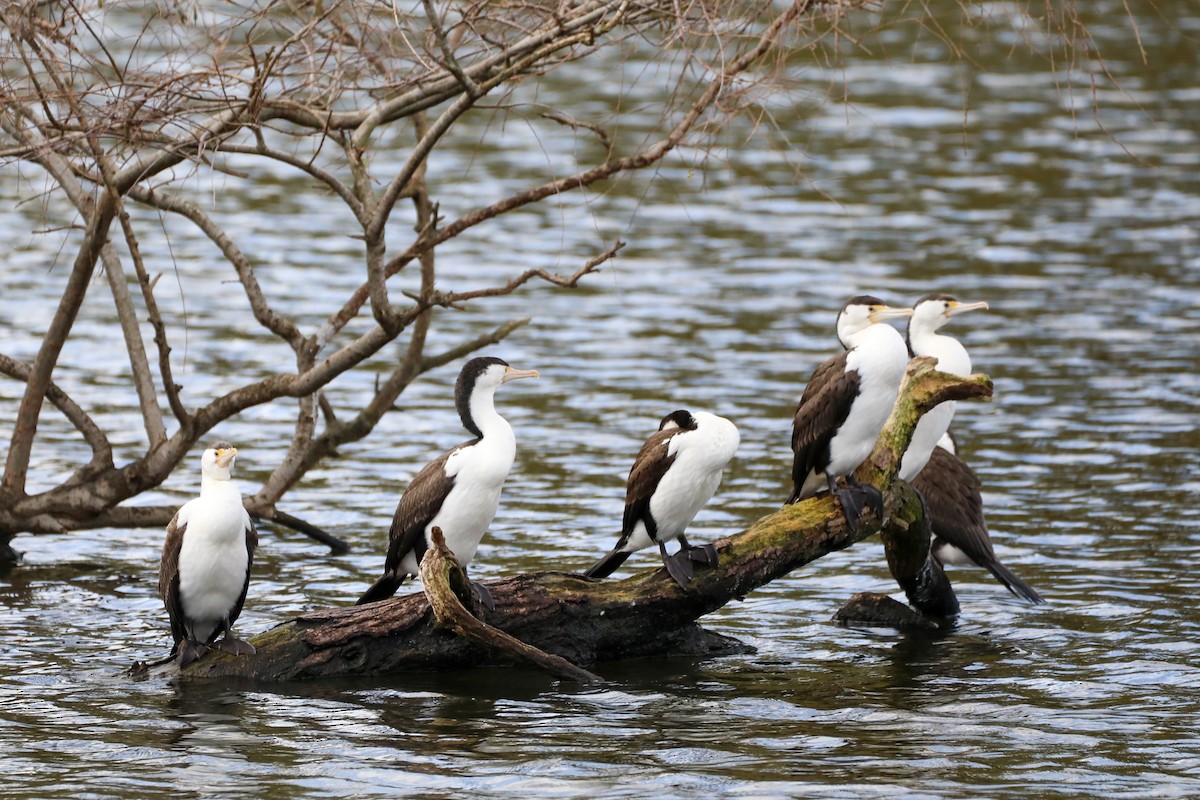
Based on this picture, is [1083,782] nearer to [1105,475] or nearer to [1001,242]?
[1105,475]

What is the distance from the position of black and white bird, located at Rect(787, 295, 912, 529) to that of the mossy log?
4.8 inches

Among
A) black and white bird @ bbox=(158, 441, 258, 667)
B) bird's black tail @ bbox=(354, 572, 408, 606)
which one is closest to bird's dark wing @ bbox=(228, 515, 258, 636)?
black and white bird @ bbox=(158, 441, 258, 667)

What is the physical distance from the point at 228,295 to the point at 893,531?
1067cm

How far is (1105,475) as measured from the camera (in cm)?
1270

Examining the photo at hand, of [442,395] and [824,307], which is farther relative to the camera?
[824,307]

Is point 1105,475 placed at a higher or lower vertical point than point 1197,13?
lower

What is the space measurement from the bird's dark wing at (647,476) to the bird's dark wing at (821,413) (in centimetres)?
69

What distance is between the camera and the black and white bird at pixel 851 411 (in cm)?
862

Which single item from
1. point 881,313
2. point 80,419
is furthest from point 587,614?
point 80,419

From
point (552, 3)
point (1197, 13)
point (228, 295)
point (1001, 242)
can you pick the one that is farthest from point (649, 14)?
point (1197, 13)

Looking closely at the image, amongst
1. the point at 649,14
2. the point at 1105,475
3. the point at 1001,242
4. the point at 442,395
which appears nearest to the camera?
the point at 649,14

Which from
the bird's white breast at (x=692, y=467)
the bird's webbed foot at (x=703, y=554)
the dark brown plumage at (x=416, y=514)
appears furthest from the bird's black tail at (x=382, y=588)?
the bird's webbed foot at (x=703, y=554)

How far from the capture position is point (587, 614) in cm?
850

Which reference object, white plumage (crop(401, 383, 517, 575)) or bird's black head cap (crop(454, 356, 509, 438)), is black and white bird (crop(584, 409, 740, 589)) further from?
bird's black head cap (crop(454, 356, 509, 438))
